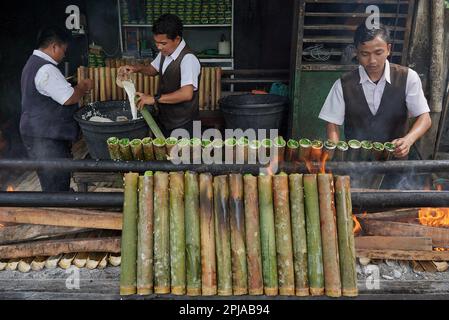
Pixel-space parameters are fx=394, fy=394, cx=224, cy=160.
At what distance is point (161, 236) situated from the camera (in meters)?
2.60

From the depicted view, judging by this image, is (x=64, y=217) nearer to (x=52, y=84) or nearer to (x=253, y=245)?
(x=253, y=245)

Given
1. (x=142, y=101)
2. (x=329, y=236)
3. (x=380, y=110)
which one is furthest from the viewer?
(x=142, y=101)

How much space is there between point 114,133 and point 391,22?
4274mm

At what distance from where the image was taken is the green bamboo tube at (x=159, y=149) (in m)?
2.92

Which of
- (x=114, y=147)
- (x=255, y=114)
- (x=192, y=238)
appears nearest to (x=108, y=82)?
(x=255, y=114)

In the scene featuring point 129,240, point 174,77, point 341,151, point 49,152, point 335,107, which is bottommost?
point 49,152

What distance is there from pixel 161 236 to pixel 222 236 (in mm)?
402

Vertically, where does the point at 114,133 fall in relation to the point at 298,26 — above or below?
below

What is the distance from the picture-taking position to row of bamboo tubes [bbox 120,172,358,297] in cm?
256

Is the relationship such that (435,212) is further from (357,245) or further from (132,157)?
(132,157)

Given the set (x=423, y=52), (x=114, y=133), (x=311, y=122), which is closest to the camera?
(x=114, y=133)

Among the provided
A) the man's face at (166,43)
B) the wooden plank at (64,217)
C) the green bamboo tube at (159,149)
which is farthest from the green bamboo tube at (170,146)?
the man's face at (166,43)
